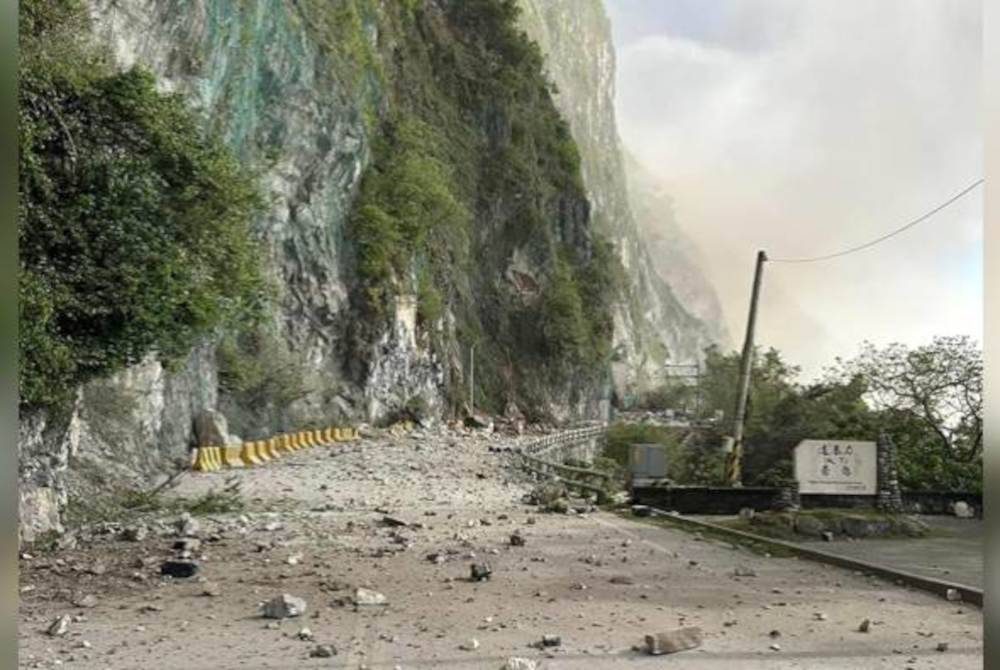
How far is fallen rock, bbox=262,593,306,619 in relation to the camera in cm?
585

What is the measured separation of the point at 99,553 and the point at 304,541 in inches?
79.6

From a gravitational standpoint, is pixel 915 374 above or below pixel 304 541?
above

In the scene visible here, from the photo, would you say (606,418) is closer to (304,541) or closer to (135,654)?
(304,541)

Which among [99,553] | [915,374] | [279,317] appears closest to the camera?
[99,553]

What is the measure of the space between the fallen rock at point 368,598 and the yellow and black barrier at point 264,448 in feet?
36.6

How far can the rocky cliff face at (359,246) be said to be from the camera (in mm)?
15273

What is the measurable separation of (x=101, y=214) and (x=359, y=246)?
998 inches

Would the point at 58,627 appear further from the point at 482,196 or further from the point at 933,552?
the point at 482,196

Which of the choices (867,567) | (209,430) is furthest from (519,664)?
(209,430)

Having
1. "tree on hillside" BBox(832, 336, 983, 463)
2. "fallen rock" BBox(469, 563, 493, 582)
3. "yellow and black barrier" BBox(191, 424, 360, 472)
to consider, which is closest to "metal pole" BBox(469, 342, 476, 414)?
"yellow and black barrier" BBox(191, 424, 360, 472)

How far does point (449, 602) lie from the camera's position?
648cm

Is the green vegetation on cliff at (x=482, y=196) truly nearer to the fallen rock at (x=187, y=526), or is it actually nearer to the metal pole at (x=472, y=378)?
the metal pole at (x=472, y=378)

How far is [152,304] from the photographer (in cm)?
891

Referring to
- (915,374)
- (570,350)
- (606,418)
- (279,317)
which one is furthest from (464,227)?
(915,374)
